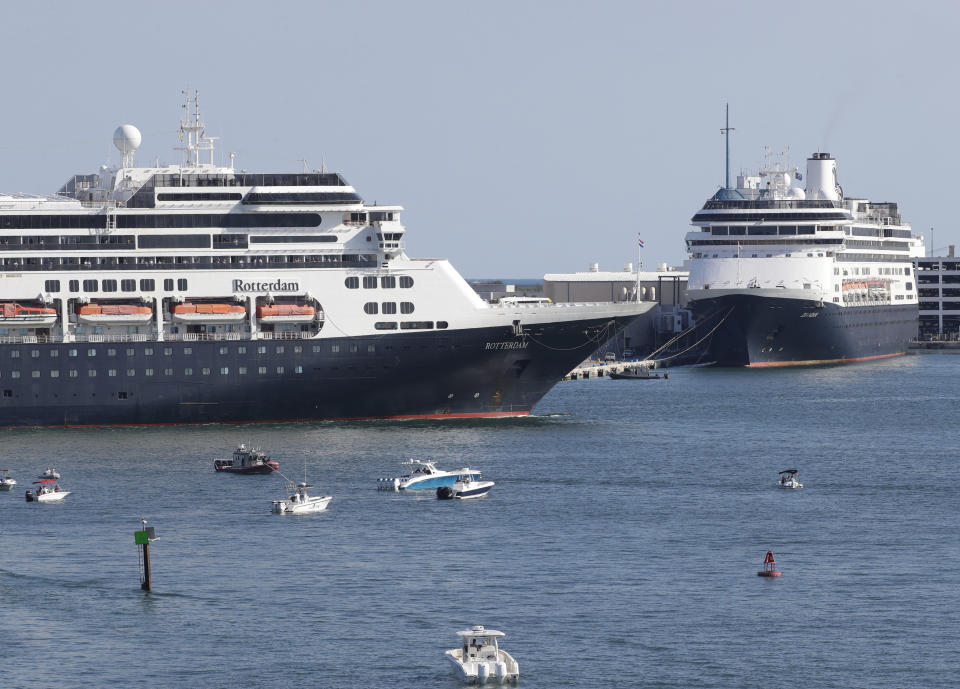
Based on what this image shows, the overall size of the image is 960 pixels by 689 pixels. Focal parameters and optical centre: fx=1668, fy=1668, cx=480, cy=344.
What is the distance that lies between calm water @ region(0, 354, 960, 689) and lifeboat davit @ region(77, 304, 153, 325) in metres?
5.29

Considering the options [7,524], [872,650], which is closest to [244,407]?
[7,524]

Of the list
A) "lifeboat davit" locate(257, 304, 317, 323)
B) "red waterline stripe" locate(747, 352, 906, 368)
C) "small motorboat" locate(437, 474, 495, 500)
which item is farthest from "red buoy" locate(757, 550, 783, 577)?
"red waterline stripe" locate(747, 352, 906, 368)

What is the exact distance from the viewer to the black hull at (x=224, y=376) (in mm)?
76500

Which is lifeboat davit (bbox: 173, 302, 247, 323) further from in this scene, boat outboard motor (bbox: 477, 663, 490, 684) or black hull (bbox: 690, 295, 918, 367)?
black hull (bbox: 690, 295, 918, 367)

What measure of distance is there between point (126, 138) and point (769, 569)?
46086 mm

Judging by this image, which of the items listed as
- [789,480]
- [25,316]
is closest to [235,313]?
[25,316]

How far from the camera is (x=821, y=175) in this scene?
153500 millimetres

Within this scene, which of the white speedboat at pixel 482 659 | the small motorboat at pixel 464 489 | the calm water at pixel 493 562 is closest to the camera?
the white speedboat at pixel 482 659

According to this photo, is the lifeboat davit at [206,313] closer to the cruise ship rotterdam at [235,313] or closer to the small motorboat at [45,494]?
the cruise ship rotterdam at [235,313]

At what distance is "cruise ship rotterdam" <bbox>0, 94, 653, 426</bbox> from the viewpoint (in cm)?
7662

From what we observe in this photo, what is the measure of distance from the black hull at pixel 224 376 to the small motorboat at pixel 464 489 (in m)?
17.7

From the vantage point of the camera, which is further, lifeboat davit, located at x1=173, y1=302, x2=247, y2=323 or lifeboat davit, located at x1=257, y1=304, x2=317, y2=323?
lifeboat davit, located at x1=257, y1=304, x2=317, y2=323

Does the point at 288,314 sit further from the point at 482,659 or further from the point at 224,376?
the point at 482,659

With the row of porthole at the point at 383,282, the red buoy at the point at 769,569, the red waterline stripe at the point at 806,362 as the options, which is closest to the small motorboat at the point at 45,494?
the row of porthole at the point at 383,282
